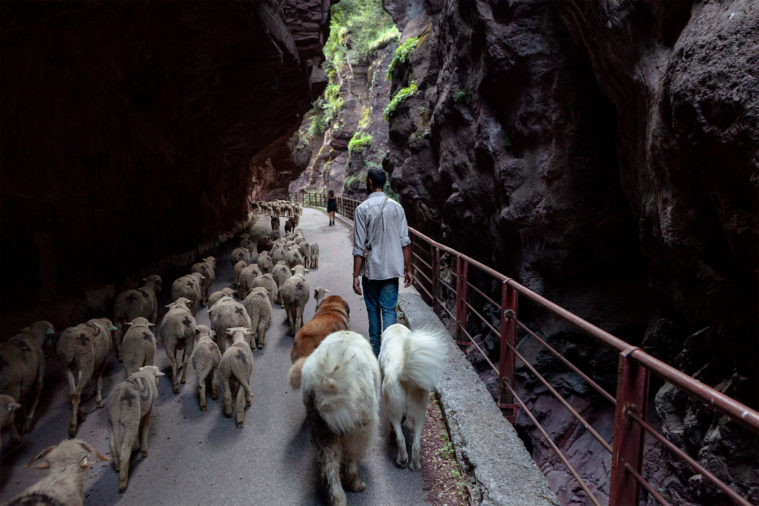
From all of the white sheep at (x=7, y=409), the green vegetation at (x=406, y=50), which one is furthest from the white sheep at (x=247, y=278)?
the green vegetation at (x=406, y=50)

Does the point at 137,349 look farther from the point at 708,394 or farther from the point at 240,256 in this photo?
the point at 240,256

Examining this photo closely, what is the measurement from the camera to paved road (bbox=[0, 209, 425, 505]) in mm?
3373

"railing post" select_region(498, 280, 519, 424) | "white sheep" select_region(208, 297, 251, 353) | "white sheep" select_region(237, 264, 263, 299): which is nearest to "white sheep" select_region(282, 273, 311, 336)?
"white sheep" select_region(208, 297, 251, 353)

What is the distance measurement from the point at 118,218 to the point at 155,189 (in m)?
1.94

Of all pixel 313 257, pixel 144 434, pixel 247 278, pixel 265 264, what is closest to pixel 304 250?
pixel 313 257

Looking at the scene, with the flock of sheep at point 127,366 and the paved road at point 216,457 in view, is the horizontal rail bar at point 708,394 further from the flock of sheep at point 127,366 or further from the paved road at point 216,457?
the flock of sheep at point 127,366

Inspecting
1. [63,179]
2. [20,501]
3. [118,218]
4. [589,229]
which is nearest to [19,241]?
[63,179]

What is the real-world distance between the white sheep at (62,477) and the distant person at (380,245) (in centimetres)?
277

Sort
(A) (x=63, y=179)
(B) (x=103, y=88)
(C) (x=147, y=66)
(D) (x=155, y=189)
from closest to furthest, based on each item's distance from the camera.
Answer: (A) (x=63, y=179)
(B) (x=103, y=88)
(C) (x=147, y=66)
(D) (x=155, y=189)

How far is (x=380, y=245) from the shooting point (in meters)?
4.66

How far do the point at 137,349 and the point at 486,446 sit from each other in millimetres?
3978

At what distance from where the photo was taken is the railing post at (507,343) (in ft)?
13.3

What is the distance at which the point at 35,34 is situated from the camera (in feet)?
16.8

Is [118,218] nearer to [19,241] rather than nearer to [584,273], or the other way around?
[19,241]
